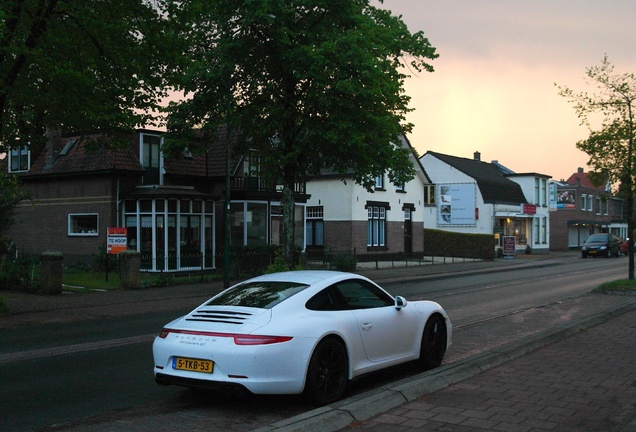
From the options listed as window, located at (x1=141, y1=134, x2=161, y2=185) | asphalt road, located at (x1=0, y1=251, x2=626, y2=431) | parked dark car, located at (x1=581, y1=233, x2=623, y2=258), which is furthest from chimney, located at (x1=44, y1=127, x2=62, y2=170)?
parked dark car, located at (x1=581, y1=233, x2=623, y2=258)

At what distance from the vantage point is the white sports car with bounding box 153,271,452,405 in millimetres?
6395

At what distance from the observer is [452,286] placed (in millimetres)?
24422

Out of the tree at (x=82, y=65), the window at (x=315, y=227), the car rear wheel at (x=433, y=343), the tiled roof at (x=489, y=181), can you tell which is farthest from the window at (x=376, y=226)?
the car rear wheel at (x=433, y=343)

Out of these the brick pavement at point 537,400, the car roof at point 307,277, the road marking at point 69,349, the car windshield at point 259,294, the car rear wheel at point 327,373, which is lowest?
the road marking at point 69,349

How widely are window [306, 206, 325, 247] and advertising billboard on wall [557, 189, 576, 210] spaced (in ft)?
122

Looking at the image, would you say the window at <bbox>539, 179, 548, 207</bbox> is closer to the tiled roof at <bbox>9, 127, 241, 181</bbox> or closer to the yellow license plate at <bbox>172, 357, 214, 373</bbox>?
the tiled roof at <bbox>9, 127, 241, 181</bbox>

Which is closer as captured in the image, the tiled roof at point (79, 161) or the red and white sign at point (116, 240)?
the red and white sign at point (116, 240)

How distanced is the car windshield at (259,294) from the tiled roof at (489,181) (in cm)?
4637

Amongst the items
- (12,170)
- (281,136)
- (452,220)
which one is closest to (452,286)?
(281,136)

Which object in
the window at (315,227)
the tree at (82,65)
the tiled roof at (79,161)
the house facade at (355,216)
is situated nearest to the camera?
the tree at (82,65)

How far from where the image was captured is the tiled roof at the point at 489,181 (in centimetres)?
A: 5269

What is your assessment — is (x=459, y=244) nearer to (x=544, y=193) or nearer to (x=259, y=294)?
(x=544, y=193)

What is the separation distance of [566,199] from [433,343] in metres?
66.1

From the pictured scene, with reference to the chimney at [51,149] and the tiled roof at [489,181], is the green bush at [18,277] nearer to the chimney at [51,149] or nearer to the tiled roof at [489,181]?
the chimney at [51,149]
